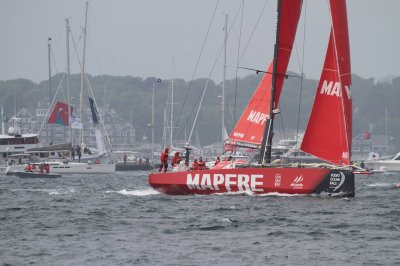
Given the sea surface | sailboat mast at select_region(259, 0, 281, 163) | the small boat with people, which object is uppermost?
sailboat mast at select_region(259, 0, 281, 163)

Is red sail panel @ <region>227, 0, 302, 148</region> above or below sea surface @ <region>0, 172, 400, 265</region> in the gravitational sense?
above

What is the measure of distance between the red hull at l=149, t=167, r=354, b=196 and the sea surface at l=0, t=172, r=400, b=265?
1.08ft

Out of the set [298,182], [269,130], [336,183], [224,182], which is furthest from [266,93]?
[336,183]

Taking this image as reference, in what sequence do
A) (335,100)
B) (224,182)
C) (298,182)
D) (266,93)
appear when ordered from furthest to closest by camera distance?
(266,93), (224,182), (335,100), (298,182)

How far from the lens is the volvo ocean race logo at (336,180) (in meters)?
33.2

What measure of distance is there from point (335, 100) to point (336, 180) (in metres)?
2.51

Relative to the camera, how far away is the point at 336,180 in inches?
1310

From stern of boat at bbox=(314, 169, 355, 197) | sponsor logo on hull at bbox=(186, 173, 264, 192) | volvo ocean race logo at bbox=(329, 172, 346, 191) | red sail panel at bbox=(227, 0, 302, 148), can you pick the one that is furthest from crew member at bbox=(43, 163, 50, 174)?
volvo ocean race logo at bbox=(329, 172, 346, 191)

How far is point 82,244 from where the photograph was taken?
2344 cm

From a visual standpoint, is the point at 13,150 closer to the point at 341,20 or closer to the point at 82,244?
the point at 341,20

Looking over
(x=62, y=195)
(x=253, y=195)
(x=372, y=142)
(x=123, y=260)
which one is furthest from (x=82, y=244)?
(x=372, y=142)

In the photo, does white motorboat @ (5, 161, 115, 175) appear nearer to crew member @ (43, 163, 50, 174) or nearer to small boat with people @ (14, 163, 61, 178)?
crew member @ (43, 163, 50, 174)

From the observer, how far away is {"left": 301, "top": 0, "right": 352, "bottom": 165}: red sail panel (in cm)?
3375

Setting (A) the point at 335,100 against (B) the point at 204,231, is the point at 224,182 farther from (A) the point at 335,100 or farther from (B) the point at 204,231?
(B) the point at 204,231
